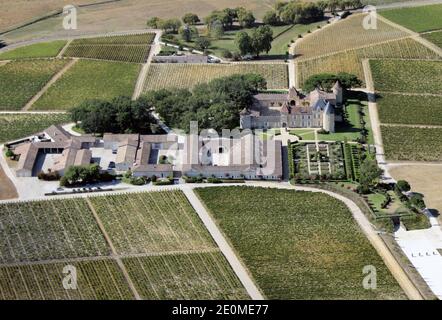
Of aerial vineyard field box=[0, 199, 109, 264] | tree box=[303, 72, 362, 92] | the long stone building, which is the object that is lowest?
aerial vineyard field box=[0, 199, 109, 264]

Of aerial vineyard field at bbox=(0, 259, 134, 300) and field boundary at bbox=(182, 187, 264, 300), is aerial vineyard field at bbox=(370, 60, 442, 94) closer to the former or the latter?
field boundary at bbox=(182, 187, 264, 300)

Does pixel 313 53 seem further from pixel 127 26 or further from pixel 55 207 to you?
pixel 55 207

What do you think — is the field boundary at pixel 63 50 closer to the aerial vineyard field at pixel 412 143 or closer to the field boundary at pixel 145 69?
the field boundary at pixel 145 69

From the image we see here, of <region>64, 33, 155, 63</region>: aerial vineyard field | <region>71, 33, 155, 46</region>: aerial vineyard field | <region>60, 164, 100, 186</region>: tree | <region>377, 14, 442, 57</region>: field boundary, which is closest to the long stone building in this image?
<region>60, 164, 100, 186</region>: tree

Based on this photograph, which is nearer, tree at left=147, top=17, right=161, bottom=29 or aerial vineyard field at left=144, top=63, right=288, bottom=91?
aerial vineyard field at left=144, top=63, right=288, bottom=91

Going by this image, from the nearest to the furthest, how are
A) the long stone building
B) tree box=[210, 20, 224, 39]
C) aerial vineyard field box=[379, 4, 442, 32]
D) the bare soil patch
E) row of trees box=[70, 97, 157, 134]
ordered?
the bare soil patch, row of trees box=[70, 97, 157, 134], the long stone building, tree box=[210, 20, 224, 39], aerial vineyard field box=[379, 4, 442, 32]

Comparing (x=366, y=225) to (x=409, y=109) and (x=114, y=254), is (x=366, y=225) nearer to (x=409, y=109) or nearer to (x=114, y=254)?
(x=114, y=254)

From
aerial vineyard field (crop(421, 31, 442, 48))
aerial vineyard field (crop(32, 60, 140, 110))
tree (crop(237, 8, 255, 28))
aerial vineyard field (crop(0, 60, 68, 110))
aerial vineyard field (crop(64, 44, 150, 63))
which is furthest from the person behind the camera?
tree (crop(237, 8, 255, 28))

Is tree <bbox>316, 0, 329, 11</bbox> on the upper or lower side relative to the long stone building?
upper
